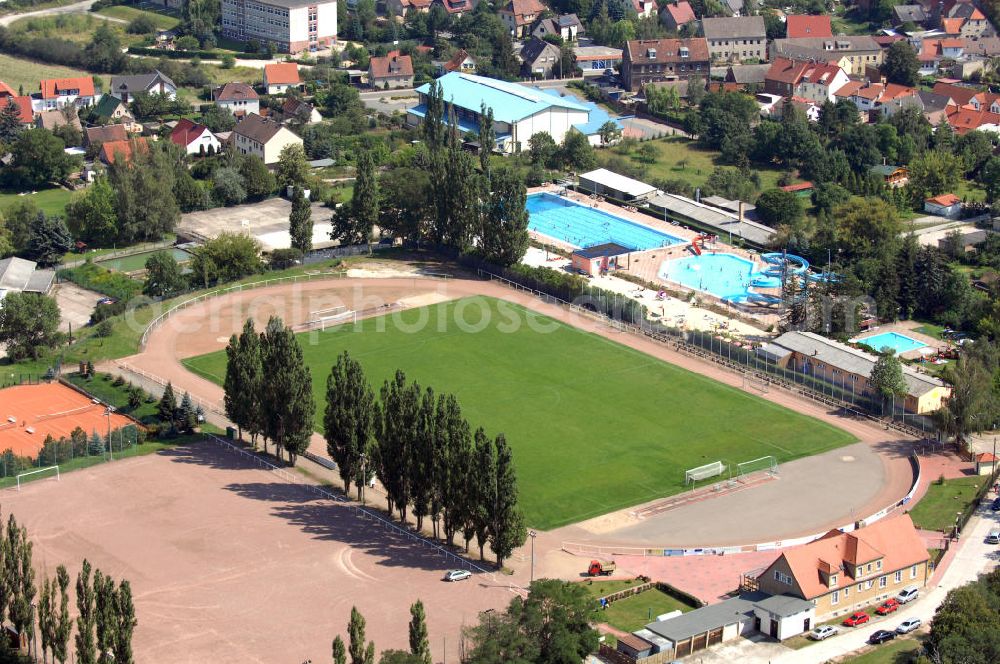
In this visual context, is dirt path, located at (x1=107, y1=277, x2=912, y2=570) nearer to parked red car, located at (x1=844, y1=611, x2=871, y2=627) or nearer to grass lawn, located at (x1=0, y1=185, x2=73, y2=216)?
parked red car, located at (x1=844, y1=611, x2=871, y2=627)

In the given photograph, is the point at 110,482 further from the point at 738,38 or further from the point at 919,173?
the point at 738,38

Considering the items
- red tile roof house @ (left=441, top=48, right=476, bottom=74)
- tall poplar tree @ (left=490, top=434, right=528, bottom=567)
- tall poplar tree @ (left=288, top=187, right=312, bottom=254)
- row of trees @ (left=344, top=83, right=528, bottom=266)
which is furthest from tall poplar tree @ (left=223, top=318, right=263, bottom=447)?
red tile roof house @ (left=441, top=48, right=476, bottom=74)

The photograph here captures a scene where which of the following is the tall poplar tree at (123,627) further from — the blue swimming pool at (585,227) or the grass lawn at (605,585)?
the blue swimming pool at (585,227)

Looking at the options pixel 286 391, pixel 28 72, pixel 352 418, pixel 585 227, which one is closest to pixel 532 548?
pixel 352 418

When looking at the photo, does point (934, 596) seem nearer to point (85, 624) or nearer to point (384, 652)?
point (384, 652)

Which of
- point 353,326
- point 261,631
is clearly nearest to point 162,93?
point 353,326

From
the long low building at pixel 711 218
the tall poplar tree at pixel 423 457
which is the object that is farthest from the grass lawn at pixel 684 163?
the tall poplar tree at pixel 423 457

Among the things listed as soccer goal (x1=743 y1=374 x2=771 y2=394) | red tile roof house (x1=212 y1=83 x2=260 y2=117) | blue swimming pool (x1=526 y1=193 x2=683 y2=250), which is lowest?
soccer goal (x1=743 y1=374 x2=771 y2=394)
